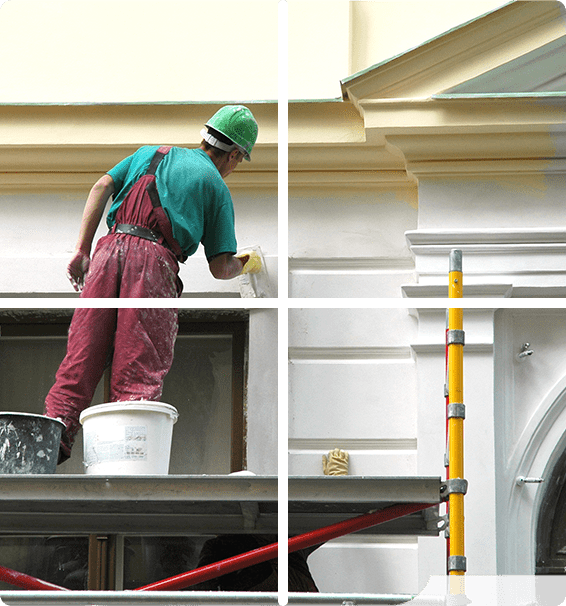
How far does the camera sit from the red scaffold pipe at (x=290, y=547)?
4.07 meters

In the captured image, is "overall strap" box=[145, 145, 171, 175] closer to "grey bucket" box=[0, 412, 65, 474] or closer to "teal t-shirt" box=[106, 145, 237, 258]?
"teal t-shirt" box=[106, 145, 237, 258]

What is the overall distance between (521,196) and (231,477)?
2340 millimetres

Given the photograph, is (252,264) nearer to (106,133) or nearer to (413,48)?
(106,133)

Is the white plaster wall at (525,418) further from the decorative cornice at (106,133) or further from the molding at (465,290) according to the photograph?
the decorative cornice at (106,133)

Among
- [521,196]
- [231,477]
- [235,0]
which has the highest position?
[235,0]

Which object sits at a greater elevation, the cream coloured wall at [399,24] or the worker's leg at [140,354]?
the cream coloured wall at [399,24]

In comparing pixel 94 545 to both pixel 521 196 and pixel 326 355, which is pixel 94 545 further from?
pixel 521 196

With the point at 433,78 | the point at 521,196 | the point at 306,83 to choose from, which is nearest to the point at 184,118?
the point at 306,83

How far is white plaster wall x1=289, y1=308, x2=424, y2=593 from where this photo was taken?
5266mm

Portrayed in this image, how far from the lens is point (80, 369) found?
452 cm

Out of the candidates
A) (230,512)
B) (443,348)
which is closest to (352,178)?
(443,348)

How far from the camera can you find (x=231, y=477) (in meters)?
4.02
